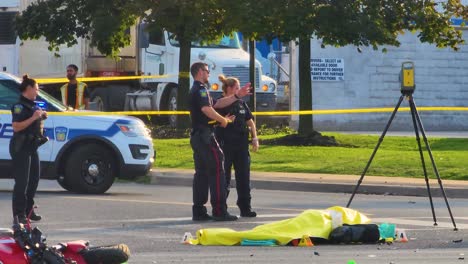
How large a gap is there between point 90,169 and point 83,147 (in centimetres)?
33

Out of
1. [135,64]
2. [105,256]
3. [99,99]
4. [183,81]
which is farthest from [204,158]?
[99,99]

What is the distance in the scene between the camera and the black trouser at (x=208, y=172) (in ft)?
43.8

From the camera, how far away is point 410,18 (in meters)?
23.7

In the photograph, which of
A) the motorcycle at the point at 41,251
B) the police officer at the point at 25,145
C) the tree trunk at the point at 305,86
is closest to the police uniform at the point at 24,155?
the police officer at the point at 25,145

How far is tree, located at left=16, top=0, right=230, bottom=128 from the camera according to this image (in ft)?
79.5

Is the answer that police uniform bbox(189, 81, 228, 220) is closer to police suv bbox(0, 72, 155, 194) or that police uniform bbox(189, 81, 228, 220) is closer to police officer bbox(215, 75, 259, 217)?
police officer bbox(215, 75, 259, 217)

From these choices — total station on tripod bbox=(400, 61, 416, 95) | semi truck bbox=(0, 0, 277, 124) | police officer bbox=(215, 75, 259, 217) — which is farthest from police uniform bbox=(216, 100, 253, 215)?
semi truck bbox=(0, 0, 277, 124)

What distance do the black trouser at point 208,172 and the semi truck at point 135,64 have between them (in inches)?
584

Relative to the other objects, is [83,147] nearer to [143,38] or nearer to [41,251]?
[41,251]

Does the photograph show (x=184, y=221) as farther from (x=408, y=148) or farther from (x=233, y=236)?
(x=408, y=148)

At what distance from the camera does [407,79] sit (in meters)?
12.8

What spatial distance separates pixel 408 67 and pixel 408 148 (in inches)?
450

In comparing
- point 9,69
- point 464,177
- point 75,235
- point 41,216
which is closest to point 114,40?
point 9,69

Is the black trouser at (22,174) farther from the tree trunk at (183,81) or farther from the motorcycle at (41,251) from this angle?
the tree trunk at (183,81)
